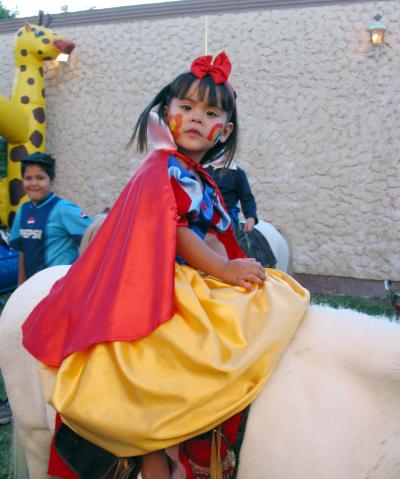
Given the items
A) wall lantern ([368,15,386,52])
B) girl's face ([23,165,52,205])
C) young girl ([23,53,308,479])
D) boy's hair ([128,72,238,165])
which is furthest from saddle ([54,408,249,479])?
wall lantern ([368,15,386,52])

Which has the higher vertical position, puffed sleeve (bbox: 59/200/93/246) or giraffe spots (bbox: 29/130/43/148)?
puffed sleeve (bbox: 59/200/93/246)

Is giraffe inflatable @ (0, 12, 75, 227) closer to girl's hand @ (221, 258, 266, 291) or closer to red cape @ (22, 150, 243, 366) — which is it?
red cape @ (22, 150, 243, 366)

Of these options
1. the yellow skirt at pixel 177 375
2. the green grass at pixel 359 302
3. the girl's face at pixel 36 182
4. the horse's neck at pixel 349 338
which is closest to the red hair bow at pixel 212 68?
the yellow skirt at pixel 177 375

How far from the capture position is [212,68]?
2012 mm

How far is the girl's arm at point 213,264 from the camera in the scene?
1.81 m

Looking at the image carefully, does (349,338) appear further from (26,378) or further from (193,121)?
(26,378)

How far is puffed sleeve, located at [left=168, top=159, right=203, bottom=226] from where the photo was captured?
5.93 ft

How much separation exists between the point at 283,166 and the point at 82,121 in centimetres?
350

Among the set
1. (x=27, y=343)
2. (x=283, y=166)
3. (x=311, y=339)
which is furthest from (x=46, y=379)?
(x=283, y=166)

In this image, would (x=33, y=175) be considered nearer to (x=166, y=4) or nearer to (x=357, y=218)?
(x=357, y=218)

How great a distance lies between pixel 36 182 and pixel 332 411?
110 inches

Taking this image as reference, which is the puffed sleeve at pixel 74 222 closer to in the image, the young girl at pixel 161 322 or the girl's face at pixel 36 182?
the girl's face at pixel 36 182

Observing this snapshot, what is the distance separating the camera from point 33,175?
367cm

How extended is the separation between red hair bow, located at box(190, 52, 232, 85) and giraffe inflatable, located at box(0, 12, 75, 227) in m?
6.92
